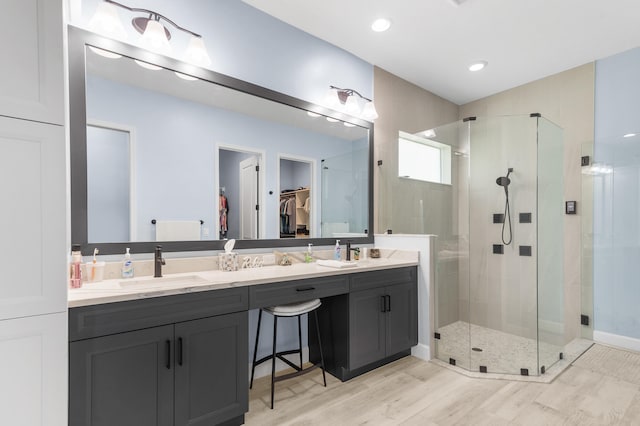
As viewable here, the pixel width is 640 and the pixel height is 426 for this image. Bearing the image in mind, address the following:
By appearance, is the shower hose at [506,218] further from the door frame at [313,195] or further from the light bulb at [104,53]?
the light bulb at [104,53]

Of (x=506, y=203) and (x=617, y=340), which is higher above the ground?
(x=506, y=203)

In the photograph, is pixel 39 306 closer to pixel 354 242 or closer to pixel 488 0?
pixel 354 242

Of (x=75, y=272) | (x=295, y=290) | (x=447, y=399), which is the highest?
(x=75, y=272)

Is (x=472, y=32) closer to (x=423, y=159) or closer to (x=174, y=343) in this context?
(x=423, y=159)

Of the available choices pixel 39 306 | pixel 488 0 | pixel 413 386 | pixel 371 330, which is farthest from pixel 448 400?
pixel 488 0

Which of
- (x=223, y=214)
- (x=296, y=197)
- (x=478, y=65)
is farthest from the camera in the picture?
(x=478, y=65)

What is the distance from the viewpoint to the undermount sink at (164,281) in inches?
66.3

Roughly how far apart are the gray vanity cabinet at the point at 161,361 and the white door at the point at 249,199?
66 cm

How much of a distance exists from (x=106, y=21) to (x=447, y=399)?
10.3 ft

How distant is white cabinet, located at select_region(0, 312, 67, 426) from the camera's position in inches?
44.6

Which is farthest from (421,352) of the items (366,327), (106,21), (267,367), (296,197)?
(106,21)

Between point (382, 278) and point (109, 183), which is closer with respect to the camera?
point (109, 183)

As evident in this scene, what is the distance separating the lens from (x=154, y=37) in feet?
6.23

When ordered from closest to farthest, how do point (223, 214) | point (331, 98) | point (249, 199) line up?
point (223, 214), point (249, 199), point (331, 98)
